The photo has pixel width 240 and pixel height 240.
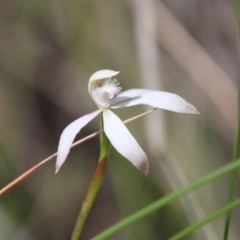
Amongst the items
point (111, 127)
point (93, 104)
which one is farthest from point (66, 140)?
point (93, 104)

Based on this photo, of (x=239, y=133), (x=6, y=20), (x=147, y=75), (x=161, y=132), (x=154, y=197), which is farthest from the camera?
(x=6, y=20)

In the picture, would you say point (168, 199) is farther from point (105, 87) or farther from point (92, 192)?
point (105, 87)

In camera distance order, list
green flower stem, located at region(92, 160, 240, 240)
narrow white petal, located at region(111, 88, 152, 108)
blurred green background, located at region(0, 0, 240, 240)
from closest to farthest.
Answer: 1. green flower stem, located at region(92, 160, 240, 240)
2. narrow white petal, located at region(111, 88, 152, 108)
3. blurred green background, located at region(0, 0, 240, 240)

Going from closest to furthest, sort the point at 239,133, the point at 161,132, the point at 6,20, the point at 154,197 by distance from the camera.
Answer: the point at 239,133, the point at 161,132, the point at 154,197, the point at 6,20

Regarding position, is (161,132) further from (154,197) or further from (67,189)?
(67,189)

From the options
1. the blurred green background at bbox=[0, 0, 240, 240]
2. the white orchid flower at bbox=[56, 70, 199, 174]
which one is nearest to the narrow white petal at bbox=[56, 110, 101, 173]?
the white orchid flower at bbox=[56, 70, 199, 174]

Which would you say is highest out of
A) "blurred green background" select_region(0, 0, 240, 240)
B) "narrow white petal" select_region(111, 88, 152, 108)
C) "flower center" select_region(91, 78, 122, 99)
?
"blurred green background" select_region(0, 0, 240, 240)

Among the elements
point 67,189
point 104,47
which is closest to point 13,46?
point 104,47

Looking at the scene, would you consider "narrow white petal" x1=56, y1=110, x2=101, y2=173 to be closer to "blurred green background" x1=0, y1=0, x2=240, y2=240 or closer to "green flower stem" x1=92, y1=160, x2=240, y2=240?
"green flower stem" x1=92, y1=160, x2=240, y2=240
